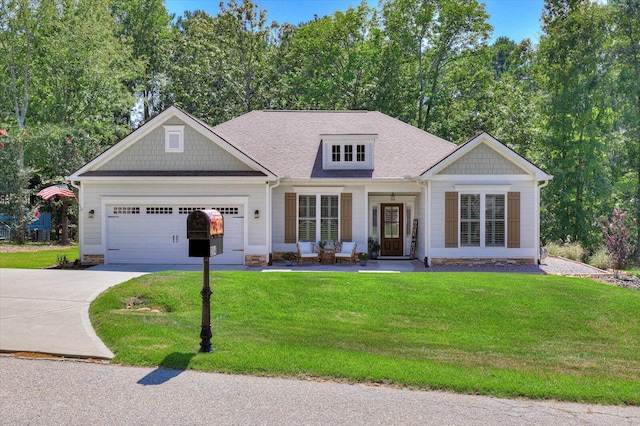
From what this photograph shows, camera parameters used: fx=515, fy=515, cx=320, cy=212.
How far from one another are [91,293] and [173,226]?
6281mm

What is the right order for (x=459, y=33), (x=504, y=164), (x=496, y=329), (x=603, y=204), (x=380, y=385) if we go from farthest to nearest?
(x=459, y=33), (x=603, y=204), (x=504, y=164), (x=496, y=329), (x=380, y=385)

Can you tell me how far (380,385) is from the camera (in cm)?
622

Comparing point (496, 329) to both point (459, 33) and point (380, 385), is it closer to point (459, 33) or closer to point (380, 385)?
point (380, 385)

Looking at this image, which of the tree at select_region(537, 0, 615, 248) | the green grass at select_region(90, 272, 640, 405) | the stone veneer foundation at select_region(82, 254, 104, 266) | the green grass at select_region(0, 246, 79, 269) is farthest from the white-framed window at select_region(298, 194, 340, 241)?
the tree at select_region(537, 0, 615, 248)

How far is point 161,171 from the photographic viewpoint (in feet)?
58.1

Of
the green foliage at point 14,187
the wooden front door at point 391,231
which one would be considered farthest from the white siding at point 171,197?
the green foliage at point 14,187

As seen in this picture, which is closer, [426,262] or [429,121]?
[426,262]

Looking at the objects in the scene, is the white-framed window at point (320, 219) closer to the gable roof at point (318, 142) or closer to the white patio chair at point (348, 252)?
the white patio chair at point (348, 252)

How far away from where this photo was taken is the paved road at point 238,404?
514 centimetres

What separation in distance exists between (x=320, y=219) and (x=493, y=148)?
20.7ft

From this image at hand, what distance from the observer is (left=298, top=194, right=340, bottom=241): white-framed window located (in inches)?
Result: 723

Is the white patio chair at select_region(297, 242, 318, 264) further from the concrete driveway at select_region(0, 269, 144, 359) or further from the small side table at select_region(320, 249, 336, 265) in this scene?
the concrete driveway at select_region(0, 269, 144, 359)

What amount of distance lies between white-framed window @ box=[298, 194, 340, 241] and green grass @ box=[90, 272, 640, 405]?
530 centimetres

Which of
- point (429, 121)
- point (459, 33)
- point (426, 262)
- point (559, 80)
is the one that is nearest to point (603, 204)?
point (559, 80)
